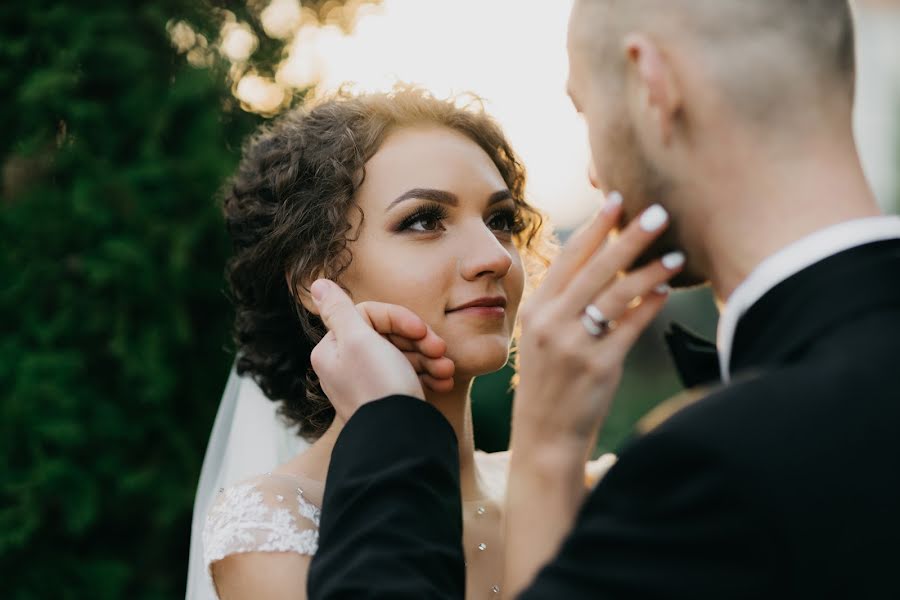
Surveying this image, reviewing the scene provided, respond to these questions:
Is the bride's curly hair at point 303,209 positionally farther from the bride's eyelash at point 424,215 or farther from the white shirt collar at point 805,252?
the white shirt collar at point 805,252

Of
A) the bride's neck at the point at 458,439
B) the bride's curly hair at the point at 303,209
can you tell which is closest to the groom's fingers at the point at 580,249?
the bride's neck at the point at 458,439

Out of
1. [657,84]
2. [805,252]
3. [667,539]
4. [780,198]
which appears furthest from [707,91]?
[667,539]

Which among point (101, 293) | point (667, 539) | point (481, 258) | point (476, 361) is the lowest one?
point (667, 539)

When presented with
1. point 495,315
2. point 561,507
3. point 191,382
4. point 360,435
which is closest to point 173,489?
point 191,382

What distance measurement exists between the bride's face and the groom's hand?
9.9 inches

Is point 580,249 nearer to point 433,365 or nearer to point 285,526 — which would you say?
point 433,365

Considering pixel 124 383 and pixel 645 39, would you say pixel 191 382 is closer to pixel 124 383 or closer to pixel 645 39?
pixel 124 383

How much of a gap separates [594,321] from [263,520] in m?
1.26

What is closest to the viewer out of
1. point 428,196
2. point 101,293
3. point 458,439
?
point 428,196

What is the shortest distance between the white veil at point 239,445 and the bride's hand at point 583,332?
5.93 ft

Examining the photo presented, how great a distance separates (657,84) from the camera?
5.38 ft

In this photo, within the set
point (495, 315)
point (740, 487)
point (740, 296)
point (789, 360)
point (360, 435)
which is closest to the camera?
point (740, 487)

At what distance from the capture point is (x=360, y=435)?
1.83 metres

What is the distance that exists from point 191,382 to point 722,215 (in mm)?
3016
